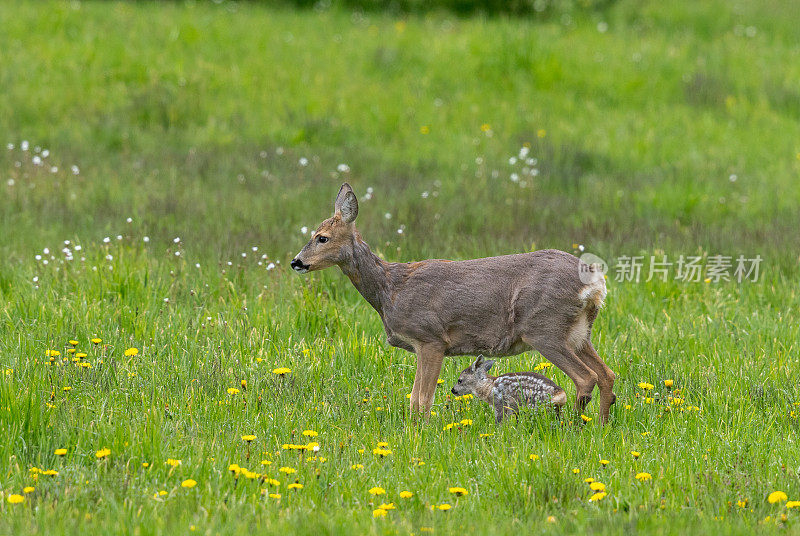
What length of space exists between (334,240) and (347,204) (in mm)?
249

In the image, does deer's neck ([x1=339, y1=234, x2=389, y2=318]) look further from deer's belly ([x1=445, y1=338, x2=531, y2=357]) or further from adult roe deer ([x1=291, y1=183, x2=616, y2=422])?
deer's belly ([x1=445, y1=338, x2=531, y2=357])

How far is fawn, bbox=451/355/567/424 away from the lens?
6293mm

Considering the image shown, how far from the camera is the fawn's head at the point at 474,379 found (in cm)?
664

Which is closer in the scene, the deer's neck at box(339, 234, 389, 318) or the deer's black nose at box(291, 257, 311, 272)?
the deer's black nose at box(291, 257, 311, 272)

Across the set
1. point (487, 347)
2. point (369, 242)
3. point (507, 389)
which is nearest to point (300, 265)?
point (487, 347)

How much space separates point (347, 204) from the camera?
6.39 meters

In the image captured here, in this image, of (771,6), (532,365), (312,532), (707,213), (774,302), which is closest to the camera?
(312,532)

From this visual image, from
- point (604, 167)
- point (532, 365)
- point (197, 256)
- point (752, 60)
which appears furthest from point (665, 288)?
point (752, 60)

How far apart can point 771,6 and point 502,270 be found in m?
20.0

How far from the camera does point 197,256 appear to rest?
952 centimetres

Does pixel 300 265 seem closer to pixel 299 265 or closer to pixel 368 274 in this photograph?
pixel 299 265

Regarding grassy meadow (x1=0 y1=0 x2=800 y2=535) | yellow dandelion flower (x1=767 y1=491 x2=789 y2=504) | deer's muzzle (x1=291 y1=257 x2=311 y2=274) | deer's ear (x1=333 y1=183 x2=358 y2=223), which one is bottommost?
grassy meadow (x1=0 y1=0 x2=800 y2=535)

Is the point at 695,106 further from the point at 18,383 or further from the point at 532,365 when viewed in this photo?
the point at 18,383

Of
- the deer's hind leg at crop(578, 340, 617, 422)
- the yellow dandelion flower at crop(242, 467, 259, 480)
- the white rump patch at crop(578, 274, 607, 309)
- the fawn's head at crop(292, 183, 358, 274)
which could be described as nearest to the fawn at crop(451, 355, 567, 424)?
the deer's hind leg at crop(578, 340, 617, 422)
